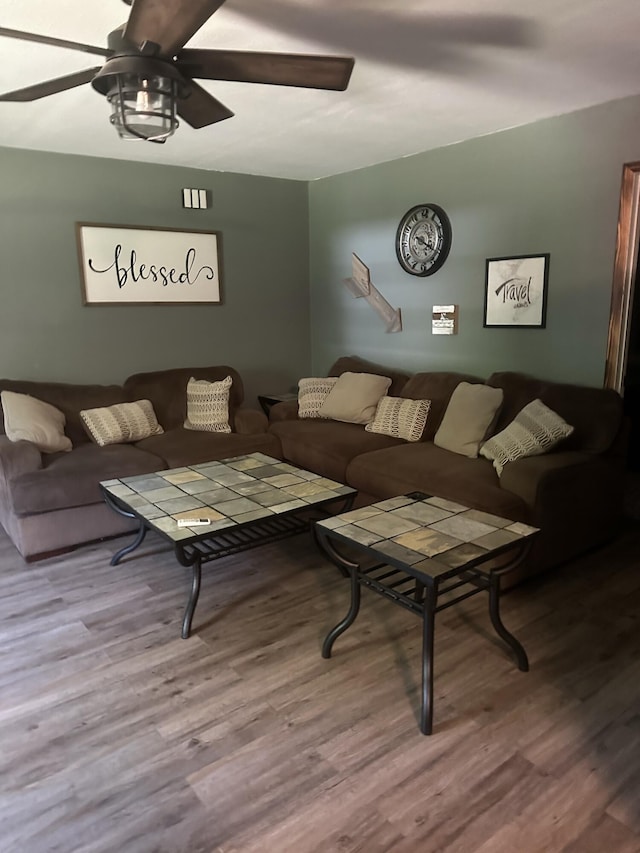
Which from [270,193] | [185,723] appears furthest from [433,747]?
[270,193]

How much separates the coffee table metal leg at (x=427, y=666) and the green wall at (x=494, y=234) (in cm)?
214

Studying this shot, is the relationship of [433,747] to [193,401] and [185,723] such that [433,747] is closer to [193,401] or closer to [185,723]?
[185,723]

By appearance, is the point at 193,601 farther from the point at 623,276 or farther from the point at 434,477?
the point at 623,276

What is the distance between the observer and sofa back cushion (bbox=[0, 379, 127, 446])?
3836 mm

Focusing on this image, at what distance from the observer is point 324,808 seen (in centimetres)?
164

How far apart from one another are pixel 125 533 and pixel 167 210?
8.09ft

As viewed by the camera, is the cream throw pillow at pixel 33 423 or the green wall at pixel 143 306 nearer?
the cream throw pillow at pixel 33 423

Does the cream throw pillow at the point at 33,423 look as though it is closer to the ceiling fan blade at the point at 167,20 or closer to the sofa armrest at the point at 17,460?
the sofa armrest at the point at 17,460

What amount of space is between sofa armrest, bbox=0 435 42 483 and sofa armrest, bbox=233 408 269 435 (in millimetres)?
1373

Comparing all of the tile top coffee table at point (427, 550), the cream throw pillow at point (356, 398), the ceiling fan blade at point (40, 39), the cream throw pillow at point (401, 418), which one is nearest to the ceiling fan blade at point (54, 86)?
the ceiling fan blade at point (40, 39)

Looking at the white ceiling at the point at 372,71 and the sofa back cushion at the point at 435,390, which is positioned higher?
the white ceiling at the point at 372,71

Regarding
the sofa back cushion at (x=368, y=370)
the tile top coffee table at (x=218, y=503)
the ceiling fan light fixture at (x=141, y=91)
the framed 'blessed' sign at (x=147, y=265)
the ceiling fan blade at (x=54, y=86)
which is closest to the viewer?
the ceiling fan light fixture at (x=141, y=91)

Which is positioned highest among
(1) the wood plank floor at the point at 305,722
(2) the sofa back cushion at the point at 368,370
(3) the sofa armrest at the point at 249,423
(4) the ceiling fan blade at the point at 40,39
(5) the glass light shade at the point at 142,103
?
(4) the ceiling fan blade at the point at 40,39

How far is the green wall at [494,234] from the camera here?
3.30 meters
